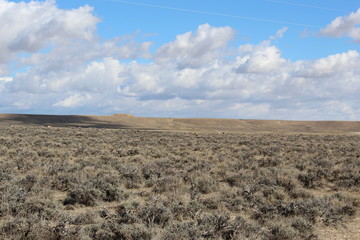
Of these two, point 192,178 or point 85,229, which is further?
point 192,178

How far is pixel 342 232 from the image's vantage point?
8102 millimetres

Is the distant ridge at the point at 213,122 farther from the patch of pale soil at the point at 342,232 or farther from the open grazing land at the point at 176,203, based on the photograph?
the patch of pale soil at the point at 342,232

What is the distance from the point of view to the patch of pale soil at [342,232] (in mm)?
7746

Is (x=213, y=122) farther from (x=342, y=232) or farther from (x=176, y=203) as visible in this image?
(x=342, y=232)

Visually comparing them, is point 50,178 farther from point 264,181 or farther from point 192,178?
point 264,181

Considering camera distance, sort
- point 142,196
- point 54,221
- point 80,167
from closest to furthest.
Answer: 1. point 54,221
2. point 142,196
3. point 80,167

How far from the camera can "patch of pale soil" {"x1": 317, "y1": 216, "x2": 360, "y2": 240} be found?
7746 mm

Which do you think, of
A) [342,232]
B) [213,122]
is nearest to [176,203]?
[342,232]

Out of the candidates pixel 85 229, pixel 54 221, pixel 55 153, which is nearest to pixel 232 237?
pixel 85 229

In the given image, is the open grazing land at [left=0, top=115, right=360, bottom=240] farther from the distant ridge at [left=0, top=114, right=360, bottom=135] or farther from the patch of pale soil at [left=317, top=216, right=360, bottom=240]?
the distant ridge at [left=0, top=114, right=360, bottom=135]

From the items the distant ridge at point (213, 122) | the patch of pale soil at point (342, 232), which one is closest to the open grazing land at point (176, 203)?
the patch of pale soil at point (342, 232)

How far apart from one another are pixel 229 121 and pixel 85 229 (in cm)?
11284

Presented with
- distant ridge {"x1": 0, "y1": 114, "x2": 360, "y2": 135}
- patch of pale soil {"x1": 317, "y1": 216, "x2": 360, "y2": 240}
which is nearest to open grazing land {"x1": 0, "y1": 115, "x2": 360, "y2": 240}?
patch of pale soil {"x1": 317, "y1": 216, "x2": 360, "y2": 240}

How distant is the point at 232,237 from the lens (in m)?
7.18
